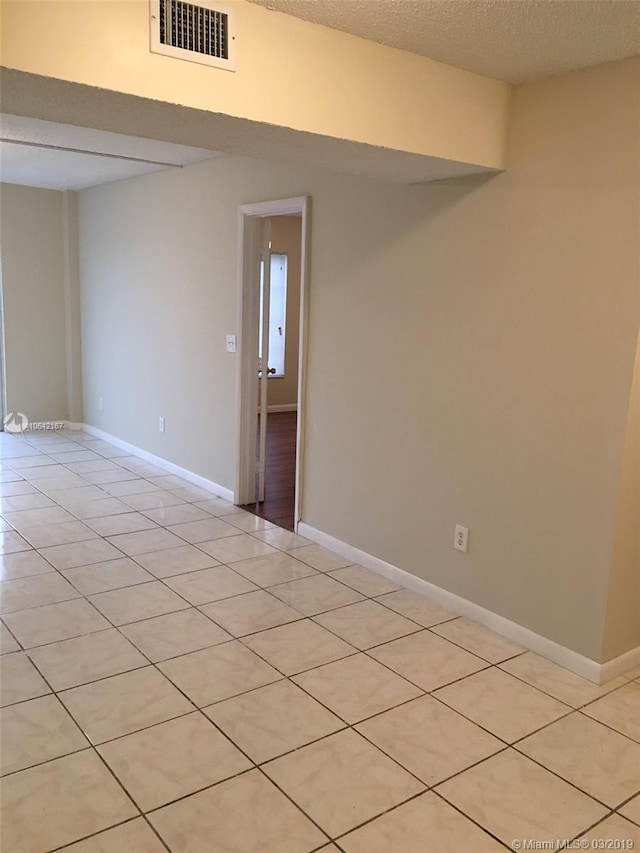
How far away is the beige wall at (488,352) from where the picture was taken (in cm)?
255

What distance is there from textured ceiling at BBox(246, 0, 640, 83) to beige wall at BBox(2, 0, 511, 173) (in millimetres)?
70

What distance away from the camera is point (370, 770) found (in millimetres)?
2141

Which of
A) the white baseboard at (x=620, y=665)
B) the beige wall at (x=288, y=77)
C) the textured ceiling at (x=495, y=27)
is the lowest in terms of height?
the white baseboard at (x=620, y=665)

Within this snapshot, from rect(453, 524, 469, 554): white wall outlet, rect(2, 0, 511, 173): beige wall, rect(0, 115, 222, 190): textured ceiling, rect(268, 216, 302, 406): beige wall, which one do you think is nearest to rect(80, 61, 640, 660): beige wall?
rect(453, 524, 469, 554): white wall outlet

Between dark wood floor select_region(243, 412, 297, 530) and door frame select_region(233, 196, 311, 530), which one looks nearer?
door frame select_region(233, 196, 311, 530)

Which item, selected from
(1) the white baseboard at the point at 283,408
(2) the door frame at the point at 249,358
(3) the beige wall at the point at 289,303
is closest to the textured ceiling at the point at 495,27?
(2) the door frame at the point at 249,358

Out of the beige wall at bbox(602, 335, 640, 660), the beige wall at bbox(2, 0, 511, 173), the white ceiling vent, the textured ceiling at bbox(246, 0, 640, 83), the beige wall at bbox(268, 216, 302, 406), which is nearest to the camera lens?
the beige wall at bbox(2, 0, 511, 173)

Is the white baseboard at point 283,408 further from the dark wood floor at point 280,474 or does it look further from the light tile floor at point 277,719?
the light tile floor at point 277,719

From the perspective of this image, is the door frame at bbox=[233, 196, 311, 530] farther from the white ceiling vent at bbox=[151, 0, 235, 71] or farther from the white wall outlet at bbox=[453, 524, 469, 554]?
the white ceiling vent at bbox=[151, 0, 235, 71]

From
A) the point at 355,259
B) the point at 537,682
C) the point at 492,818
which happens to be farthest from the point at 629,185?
the point at 492,818

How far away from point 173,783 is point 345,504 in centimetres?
202

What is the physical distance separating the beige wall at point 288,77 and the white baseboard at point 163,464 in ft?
9.75

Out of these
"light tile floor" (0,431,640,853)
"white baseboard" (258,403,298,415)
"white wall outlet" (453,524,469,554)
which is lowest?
"light tile floor" (0,431,640,853)

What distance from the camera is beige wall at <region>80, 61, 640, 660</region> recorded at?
255 cm
